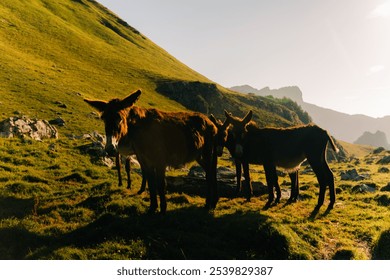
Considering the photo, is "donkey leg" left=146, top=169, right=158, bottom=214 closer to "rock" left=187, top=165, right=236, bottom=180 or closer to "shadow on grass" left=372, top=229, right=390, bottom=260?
"rock" left=187, top=165, right=236, bottom=180

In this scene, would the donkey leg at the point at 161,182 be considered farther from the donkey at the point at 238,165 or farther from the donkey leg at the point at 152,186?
the donkey at the point at 238,165

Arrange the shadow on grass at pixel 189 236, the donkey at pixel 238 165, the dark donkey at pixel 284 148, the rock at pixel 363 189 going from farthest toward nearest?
1. the rock at pixel 363 189
2. the donkey at pixel 238 165
3. the dark donkey at pixel 284 148
4. the shadow on grass at pixel 189 236

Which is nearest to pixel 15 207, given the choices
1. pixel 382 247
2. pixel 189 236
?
pixel 189 236

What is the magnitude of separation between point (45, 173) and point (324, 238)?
50.4ft

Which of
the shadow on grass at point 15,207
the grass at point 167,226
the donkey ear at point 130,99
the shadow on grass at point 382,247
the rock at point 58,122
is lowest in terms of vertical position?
the rock at point 58,122

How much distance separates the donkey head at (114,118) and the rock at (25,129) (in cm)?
1717

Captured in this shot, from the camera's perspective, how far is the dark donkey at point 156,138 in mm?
10477

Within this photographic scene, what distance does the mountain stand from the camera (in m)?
39.7

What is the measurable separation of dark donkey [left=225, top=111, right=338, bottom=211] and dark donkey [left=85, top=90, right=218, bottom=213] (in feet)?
7.96

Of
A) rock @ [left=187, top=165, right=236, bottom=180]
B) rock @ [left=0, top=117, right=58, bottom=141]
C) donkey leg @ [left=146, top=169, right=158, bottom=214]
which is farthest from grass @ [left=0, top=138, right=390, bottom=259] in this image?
rock @ [left=0, top=117, right=58, bottom=141]

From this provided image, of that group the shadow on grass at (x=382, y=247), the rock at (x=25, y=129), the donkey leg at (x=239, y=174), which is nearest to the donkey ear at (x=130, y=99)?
the donkey leg at (x=239, y=174)

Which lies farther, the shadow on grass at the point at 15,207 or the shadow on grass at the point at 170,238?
the shadow on grass at the point at 15,207

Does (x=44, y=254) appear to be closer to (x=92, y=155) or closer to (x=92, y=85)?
(x=92, y=155)

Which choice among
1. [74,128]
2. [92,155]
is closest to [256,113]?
[74,128]
